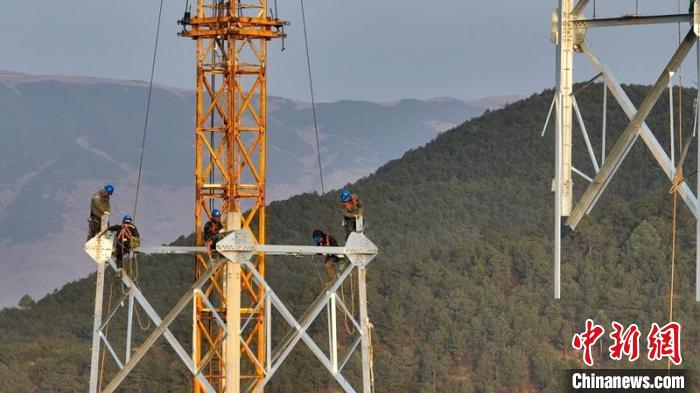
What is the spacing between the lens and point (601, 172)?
149 feet

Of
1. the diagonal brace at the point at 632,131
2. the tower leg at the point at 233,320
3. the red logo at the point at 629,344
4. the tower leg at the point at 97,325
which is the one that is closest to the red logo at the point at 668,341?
the red logo at the point at 629,344

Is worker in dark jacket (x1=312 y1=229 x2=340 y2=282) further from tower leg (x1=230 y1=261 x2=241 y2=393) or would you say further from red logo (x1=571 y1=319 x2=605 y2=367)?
red logo (x1=571 y1=319 x2=605 y2=367)

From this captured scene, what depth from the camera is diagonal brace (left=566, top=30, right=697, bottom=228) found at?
45000 mm

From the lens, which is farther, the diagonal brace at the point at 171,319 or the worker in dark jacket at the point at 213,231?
the worker in dark jacket at the point at 213,231

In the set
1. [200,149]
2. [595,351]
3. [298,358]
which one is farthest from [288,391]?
[200,149]

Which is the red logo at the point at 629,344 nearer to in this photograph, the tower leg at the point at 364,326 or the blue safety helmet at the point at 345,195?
the tower leg at the point at 364,326

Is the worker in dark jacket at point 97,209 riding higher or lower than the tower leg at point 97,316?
higher

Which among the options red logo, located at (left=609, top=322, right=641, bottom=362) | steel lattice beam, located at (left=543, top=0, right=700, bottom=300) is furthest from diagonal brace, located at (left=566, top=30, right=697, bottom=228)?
red logo, located at (left=609, top=322, right=641, bottom=362)

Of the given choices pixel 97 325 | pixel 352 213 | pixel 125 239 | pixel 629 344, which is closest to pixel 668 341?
pixel 352 213

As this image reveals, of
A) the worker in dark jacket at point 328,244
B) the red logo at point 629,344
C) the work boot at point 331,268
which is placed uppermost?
the worker in dark jacket at point 328,244

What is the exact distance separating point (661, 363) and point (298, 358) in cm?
2715

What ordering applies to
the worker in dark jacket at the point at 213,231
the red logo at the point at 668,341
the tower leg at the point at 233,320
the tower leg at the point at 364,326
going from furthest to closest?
the red logo at the point at 668,341 < the worker in dark jacket at the point at 213,231 < the tower leg at the point at 364,326 < the tower leg at the point at 233,320

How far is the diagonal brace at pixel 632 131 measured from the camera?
4500cm

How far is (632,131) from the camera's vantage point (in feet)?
149
